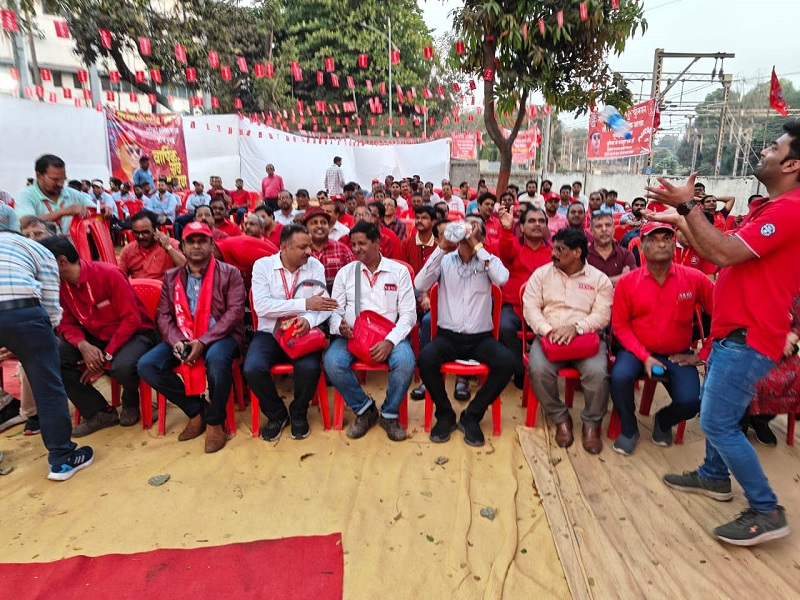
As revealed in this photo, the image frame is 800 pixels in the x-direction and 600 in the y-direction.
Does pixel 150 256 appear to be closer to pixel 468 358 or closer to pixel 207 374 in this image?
pixel 207 374

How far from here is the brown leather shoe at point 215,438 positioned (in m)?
3.37

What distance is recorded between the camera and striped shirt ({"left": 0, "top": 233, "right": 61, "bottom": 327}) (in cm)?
276

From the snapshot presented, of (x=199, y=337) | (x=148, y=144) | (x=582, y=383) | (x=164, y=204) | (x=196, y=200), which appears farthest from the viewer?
(x=148, y=144)

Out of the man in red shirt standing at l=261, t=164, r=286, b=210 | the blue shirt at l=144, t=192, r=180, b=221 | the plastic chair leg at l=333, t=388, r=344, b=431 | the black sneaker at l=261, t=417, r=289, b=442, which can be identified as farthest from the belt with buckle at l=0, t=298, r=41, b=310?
the man in red shirt standing at l=261, t=164, r=286, b=210

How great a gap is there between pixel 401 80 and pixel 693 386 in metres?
22.1

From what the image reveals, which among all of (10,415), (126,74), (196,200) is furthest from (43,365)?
(126,74)

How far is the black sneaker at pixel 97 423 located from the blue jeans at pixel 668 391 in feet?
11.9

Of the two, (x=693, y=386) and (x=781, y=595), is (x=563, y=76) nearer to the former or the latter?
(x=693, y=386)

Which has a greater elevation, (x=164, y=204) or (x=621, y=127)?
(x=621, y=127)

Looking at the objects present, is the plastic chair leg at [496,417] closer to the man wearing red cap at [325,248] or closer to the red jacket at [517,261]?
the red jacket at [517,261]

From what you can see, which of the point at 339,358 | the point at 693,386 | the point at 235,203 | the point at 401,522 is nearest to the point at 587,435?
the point at 693,386

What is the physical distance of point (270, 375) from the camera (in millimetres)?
3480

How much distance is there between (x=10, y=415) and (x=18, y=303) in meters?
1.57

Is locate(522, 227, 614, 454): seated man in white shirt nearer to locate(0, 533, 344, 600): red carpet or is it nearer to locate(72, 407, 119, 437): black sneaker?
locate(0, 533, 344, 600): red carpet
